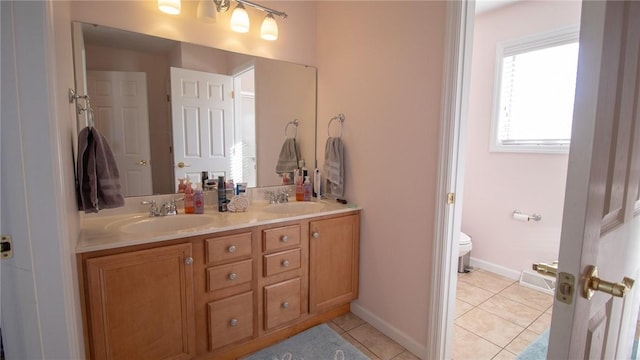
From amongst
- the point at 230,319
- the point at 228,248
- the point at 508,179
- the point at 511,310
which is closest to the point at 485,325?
the point at 511,310

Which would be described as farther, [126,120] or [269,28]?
[269,28]

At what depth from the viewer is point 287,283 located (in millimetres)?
1922

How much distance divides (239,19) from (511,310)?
291 cm

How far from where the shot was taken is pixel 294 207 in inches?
90.7

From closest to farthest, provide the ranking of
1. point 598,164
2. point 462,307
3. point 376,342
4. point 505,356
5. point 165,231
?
point 598,164
point 165,231
point 505,356
point 376,342
point 462,307

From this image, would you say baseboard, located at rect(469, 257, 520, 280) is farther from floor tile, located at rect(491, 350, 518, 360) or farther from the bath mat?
floor tile, located at rect(491, 350, 518, 360)

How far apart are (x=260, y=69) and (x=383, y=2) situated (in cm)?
96

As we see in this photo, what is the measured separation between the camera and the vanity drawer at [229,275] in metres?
1.61

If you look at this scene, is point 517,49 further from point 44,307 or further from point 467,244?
point 44,307

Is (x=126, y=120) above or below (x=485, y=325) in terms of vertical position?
above

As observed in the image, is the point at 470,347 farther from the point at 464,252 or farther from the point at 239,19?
the point at 239,19

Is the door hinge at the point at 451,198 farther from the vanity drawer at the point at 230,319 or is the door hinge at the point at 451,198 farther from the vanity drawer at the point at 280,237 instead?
the vanity drawer at the point at 230,319

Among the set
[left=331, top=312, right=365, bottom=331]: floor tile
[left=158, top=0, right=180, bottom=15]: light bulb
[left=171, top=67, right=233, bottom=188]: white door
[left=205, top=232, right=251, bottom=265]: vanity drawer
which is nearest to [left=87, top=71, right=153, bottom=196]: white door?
[left=171, top=67, right=233, bottom=188]: white door

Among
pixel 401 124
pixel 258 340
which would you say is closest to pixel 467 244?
pixel 401 124
